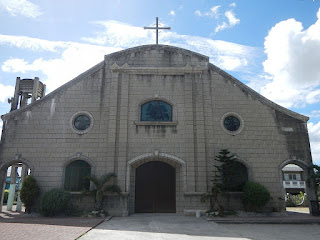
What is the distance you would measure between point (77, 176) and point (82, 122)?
10.3 ft

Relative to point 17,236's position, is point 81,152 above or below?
above

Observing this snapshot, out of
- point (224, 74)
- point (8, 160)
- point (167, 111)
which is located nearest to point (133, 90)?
point (167, 111)

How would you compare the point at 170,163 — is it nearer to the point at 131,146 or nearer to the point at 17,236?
the point at 131,146

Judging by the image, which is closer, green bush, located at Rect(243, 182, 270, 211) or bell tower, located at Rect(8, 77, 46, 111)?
green bush, located at Rect(243, 182, 270, 211)

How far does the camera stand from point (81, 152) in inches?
597

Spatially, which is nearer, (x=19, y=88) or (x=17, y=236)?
(x=17, y=236)

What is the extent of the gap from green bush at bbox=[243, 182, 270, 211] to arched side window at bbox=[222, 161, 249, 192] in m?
0.68

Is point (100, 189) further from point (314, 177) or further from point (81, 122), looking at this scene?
point (314, 177)

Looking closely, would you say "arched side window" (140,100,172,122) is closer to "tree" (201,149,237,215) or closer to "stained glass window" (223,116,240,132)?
"stained glass window" (223,116,240,132)

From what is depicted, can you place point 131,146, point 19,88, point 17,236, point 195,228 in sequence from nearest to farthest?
point 17,236, point 195,228, point 131,146, point 19,88

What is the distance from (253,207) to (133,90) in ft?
31.1

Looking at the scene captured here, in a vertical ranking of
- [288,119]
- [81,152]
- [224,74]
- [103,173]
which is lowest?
[103,173]

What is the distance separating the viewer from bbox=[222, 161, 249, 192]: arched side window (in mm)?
13945

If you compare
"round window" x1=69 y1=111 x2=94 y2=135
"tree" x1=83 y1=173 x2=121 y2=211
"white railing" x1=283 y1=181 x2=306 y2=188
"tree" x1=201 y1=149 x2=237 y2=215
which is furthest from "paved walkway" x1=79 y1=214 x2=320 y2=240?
"white railing" x1=283 y1=181 x2=306 y2=188
